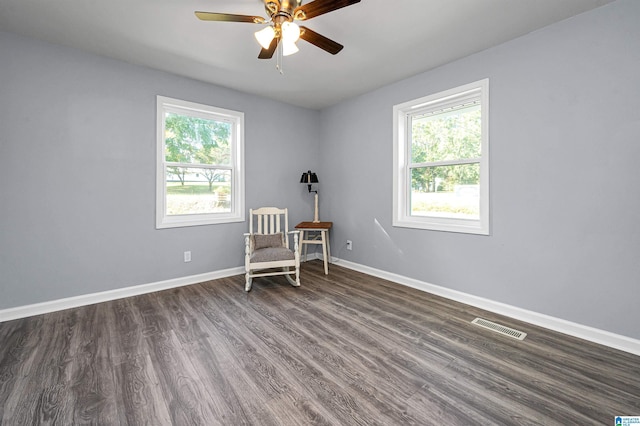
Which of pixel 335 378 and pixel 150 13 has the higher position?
pixel 150 13

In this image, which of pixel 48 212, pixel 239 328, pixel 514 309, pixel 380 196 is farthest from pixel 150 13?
pixel 514 309

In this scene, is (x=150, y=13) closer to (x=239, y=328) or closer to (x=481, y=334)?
Answer: (x=239, y=328)

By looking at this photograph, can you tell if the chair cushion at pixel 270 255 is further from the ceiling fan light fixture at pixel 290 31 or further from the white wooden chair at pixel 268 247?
the ceiling fan light fixture at pixel 290 31

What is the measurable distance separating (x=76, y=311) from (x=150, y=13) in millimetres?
2822

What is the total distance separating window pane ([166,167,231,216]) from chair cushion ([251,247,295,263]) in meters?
1.03

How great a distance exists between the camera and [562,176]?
7.61 feet

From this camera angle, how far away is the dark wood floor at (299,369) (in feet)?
4.83

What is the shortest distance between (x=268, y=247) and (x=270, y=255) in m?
0.32

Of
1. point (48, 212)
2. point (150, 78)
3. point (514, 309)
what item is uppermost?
point (150, 78)

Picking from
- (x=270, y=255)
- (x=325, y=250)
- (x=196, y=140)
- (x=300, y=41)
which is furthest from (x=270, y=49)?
(x=325, y=250)

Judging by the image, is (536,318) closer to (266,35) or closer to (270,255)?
(270,255)

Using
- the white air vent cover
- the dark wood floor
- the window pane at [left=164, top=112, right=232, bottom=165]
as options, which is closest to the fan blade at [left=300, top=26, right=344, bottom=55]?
the window pane at [left=164, top=112, right=232, bottom=165]

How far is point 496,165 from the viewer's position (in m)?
2.71

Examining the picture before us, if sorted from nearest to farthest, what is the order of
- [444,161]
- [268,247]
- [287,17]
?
[287,17] < [444,161] < [268,247]
